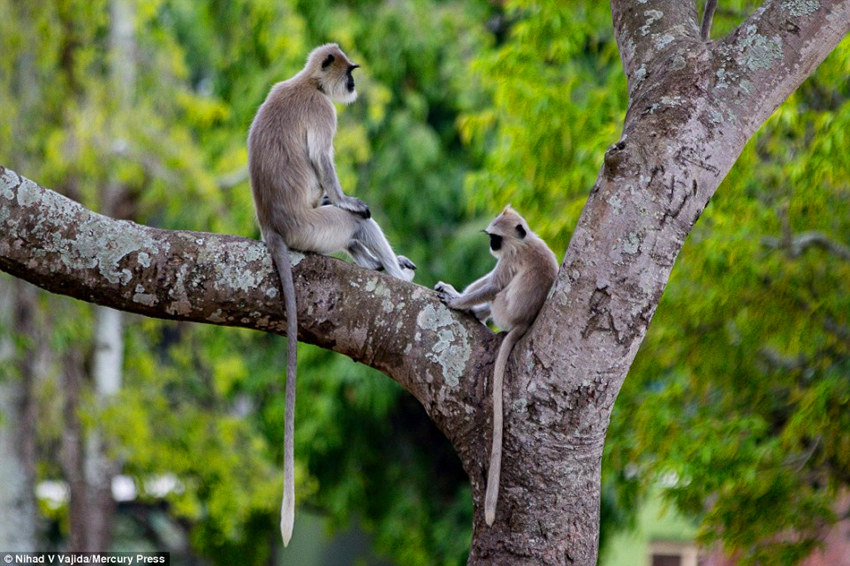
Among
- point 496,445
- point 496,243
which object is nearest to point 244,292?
point 496,445

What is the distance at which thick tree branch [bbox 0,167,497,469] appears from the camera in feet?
9.58

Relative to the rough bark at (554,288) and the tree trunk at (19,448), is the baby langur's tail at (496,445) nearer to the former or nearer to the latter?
the rough bark at (554,288)

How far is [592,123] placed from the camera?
234 inches

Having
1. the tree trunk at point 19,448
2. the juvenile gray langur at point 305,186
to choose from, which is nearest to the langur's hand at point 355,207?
the juvenile gray langur at point 305,186

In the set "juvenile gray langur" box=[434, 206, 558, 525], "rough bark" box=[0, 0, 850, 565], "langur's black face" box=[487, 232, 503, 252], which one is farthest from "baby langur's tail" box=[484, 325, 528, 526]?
"langur's black face" box=[487, 232, 503, 252]

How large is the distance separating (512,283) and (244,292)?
1049 millimetres

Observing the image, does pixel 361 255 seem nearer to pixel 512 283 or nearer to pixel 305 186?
pixel 305 186

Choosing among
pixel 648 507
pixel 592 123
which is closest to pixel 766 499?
pixel 592 123

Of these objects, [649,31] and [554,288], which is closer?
[554,288]

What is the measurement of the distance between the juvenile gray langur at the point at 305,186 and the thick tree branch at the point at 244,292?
660 mm

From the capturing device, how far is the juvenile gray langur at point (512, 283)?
354 cm

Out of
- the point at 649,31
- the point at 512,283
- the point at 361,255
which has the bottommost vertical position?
the point at 512,283

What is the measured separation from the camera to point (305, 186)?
4074 mm

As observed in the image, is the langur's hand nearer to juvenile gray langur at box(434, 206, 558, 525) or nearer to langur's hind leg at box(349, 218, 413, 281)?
langur's hind leg at box(349, 218, 413, 281)
